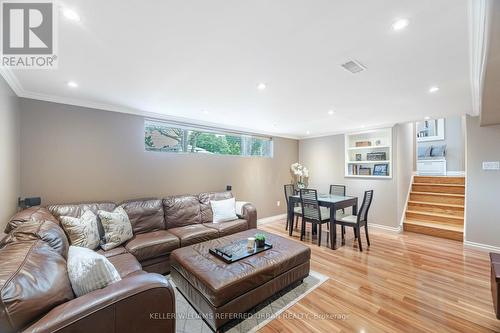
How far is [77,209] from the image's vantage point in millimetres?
2707

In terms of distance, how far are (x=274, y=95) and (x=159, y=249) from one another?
98.6 inches

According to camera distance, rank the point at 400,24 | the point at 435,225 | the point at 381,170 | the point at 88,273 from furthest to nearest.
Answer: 1. the point at 381,170
2. the point at 435,225
3. the point at 400,24
4. the point at 88,273

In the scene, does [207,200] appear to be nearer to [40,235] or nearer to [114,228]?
[114,228]

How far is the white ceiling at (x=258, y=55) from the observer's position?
1331 millimetres

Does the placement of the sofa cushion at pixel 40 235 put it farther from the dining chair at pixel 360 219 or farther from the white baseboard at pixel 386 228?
the white baseboard at pixel 386 228

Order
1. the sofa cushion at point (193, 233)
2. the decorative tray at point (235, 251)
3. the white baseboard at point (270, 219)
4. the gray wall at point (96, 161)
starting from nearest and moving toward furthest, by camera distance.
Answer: the decorative tray at point (235, 251) < the gray wall at point (96, 161) < the sofa cushion at point (193, 233) < the white baseboard at point (270, 219)

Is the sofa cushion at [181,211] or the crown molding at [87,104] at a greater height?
the crown molding at [87,104]

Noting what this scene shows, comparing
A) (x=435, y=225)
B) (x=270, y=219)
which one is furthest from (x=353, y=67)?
(x=435, y=225)

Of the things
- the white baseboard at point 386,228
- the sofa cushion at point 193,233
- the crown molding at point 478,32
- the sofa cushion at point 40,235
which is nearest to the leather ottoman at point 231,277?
the sofa cushion at point 193,233

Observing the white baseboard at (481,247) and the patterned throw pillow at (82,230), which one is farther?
the white baseboard at (481,247)

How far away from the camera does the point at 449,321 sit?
6.33 ft

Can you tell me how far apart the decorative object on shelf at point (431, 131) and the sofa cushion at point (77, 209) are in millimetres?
9440

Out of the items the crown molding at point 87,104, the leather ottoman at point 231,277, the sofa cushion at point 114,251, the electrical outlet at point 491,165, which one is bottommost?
the leather ottoman at point 231,277

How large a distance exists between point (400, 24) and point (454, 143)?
26.7 feet
